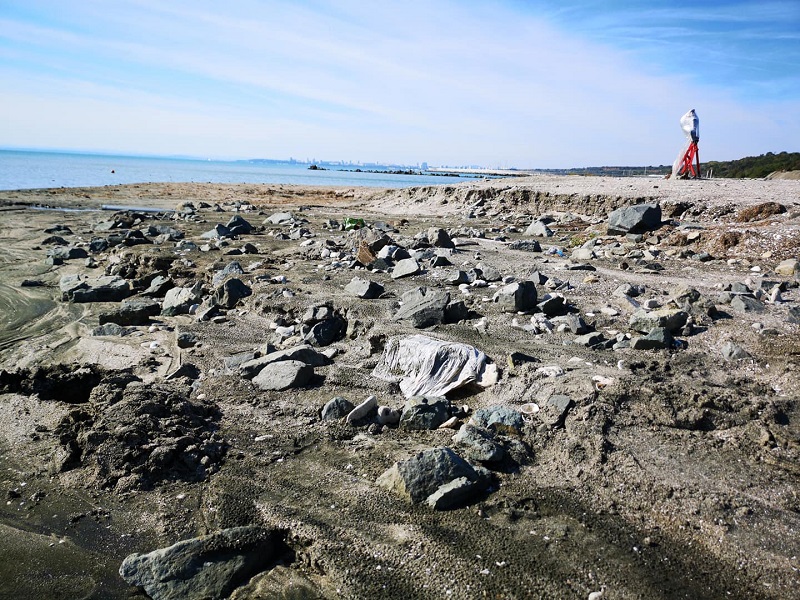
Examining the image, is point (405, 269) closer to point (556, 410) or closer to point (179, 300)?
point (179, 300)

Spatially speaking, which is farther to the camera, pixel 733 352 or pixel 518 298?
pixel 518 298

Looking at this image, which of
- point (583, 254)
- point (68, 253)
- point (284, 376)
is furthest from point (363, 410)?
point (68, 253)

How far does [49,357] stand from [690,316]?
6711mm

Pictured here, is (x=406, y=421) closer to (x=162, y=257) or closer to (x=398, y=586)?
(x=398, y=586)

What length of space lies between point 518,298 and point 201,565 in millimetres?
3992

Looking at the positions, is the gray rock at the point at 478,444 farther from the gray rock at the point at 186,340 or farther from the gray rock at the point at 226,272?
the gray rock at the point at 226,272

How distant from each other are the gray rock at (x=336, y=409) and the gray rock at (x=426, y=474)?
0.93 meters

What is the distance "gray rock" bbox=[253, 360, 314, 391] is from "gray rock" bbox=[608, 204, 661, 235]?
7886 mm

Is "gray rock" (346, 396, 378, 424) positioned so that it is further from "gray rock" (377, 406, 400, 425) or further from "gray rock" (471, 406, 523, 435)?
"gray rock" (471, 406, 523, 435)

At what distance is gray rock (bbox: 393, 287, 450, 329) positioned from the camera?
17.7ft

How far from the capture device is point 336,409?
3.98 meters

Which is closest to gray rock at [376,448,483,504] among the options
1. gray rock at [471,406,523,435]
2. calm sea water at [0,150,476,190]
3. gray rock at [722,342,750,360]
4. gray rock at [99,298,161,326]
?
gray rock at [471,406,523,435]

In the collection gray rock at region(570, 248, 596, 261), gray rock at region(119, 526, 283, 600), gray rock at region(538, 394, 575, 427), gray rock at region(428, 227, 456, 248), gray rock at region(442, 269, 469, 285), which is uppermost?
gray rock at region(428, 227, 456, 248)

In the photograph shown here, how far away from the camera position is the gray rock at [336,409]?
155 inches
